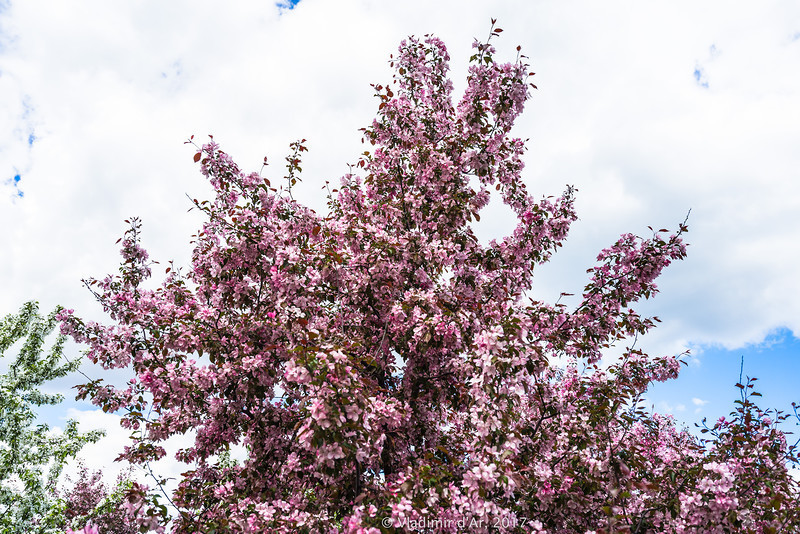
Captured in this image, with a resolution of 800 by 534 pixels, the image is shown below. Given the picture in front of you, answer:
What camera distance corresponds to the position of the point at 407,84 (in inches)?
358

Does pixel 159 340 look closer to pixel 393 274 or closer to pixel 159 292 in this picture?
pixel 159 292

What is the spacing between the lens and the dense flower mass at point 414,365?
468 centimetres

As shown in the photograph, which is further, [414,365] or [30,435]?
[30,435]

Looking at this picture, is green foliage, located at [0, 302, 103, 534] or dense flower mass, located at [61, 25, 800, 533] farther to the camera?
green foliage, located at [0, 302, 103, 534]

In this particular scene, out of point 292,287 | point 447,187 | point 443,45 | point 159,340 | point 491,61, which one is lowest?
point 159,340

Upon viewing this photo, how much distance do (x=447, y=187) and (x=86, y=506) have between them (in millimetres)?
21264

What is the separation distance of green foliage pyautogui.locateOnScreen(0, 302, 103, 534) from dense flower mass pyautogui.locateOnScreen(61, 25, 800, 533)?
26.8 ft

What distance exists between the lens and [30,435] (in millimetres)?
13562

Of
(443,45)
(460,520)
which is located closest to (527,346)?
(460,520)

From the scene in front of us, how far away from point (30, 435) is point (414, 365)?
1332 cm

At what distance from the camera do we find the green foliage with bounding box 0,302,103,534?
519 inches

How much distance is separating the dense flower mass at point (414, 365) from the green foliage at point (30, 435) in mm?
8170

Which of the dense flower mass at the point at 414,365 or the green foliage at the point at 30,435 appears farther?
the green foliage at the point at 30,435

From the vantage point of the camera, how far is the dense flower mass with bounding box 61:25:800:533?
4684 mm
